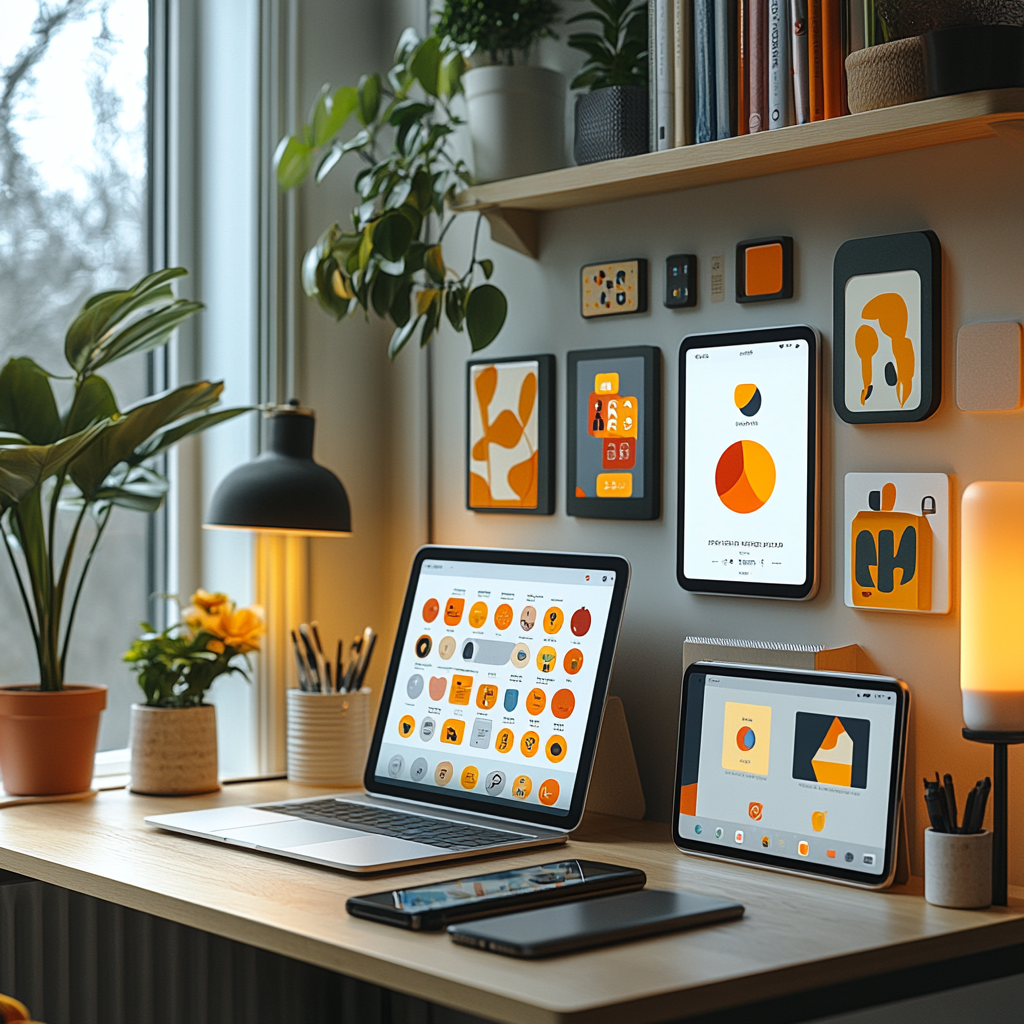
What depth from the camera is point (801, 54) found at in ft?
5.17

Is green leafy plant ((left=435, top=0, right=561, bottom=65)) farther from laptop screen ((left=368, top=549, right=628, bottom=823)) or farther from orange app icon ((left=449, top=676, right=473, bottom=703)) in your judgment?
orange app icon ((left=449, top=676, right=473, bottom=703))

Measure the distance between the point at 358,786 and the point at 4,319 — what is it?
87 centimetres

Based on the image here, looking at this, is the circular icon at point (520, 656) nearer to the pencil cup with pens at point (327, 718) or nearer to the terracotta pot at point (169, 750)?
the pencil cup with pens at point (327, 718)

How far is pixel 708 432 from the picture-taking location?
177 centimetres

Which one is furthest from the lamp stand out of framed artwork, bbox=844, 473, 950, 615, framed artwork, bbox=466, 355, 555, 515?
framed artwork, bbox=466, 355, 555, 515

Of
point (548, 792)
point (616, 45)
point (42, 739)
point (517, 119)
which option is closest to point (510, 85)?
point (517, 119)

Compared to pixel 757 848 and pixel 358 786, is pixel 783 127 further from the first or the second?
pixel 358 786

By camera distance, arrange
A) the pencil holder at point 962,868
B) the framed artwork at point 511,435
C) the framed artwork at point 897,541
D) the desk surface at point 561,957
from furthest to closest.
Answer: the framed artwork at point 511,435, the framed artwork at point 897,541, the pencil holder at point 962,868, the desk surface at point 561,957

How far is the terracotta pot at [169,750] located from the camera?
1920mm

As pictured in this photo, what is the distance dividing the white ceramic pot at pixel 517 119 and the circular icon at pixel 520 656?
2.14 feet

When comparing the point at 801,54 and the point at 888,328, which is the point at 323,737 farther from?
the point at 801,54

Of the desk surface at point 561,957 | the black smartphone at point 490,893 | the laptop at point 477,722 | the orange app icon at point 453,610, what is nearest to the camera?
the desk surface at point 561,957

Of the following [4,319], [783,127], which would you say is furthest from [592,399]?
[4,319]

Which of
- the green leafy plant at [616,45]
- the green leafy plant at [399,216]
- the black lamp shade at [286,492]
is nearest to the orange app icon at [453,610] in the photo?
the black lamp shade at [286,492]
